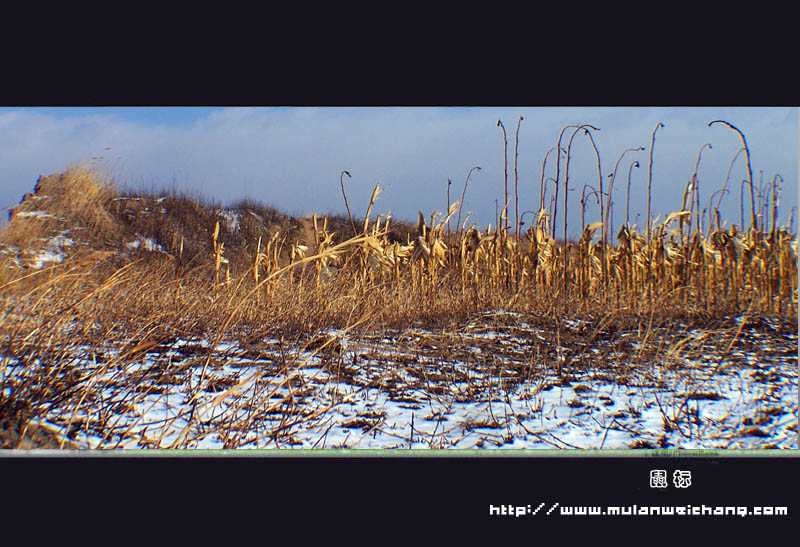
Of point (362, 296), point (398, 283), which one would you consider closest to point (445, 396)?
point (362, 296)

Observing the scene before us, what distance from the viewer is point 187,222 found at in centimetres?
416

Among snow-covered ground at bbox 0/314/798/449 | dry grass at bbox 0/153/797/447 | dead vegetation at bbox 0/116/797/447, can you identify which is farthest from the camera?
dry grass at bbox 0/153/797/447

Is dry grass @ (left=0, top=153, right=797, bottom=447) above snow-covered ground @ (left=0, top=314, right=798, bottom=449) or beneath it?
above

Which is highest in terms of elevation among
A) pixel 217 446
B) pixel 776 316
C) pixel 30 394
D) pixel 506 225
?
pixel 506 225

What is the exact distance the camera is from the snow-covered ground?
1.35 metres

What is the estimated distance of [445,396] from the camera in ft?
5.42

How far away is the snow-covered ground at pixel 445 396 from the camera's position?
4.44ft

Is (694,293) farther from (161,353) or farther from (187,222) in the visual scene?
(187,222)

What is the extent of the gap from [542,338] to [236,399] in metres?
1.36

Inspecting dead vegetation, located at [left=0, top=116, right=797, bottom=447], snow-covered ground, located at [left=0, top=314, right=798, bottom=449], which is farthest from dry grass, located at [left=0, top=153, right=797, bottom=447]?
snow-covered ground, located at [left=0, top=314, right=798, bottom=449]

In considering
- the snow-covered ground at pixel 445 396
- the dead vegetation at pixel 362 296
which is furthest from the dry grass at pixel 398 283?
the snow-covered ground at pixel 445 396

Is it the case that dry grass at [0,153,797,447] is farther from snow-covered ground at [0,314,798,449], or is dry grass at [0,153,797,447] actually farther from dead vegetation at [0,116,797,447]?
snow-covered ground at [0,314,798,449]

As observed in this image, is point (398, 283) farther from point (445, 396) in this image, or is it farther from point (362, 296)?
point (445, 396)

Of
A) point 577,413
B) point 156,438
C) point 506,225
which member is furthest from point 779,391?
point 156,438
